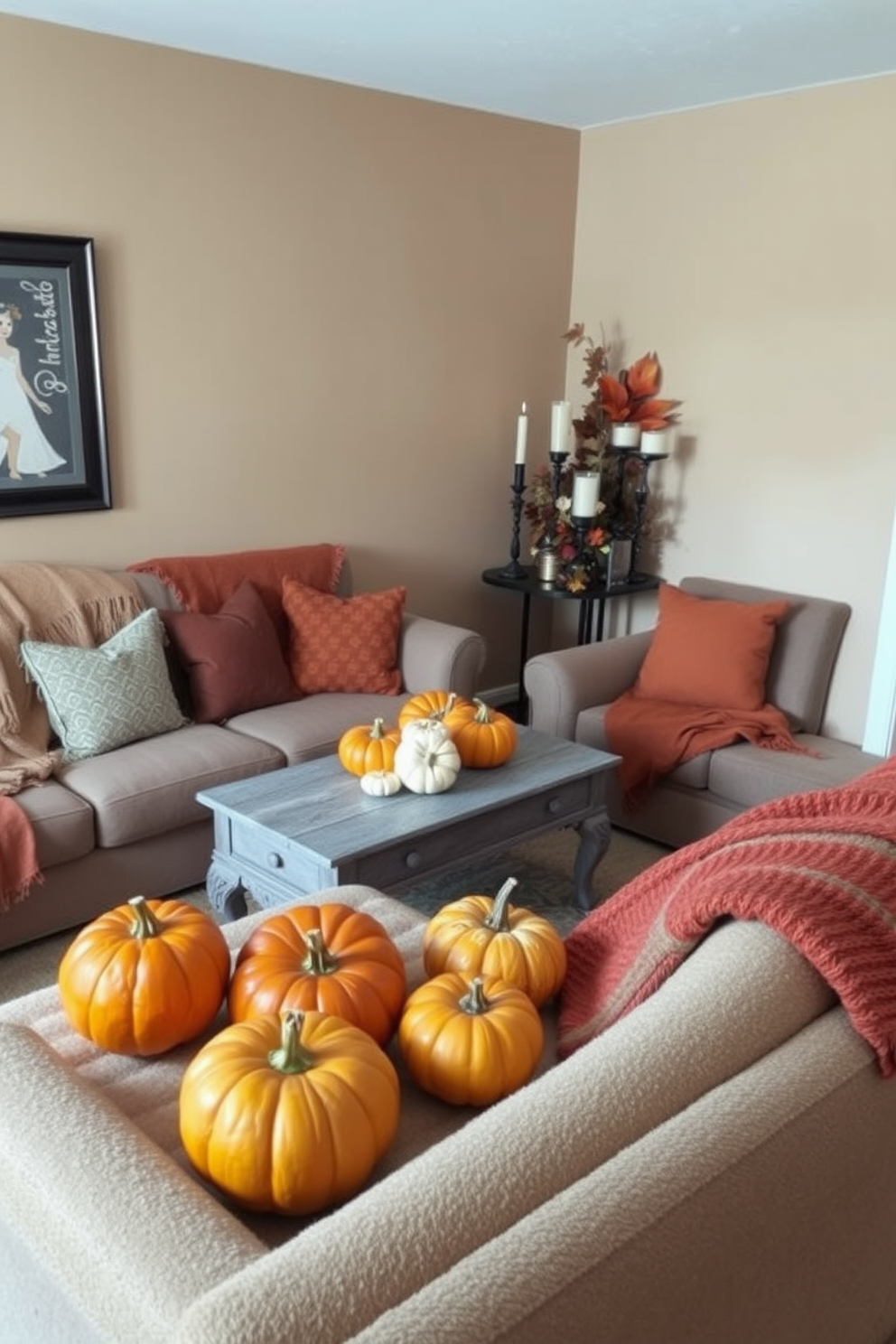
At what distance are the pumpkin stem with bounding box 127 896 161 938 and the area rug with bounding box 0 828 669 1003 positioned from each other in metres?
1.31

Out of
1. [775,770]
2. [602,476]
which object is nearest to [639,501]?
[602,476]

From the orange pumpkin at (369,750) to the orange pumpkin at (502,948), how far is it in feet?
3.31

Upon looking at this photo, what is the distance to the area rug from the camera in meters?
2.77

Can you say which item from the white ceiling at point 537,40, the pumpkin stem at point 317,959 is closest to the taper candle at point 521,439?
the white ceiling at point 537,40

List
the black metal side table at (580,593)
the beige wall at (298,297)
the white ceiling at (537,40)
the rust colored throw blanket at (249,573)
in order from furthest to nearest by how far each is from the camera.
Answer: the black metal side table at (580,593)
the rust colored throw blanket at (249,573)
the beige wall at (298,297)
the white ceiling at (537,40)

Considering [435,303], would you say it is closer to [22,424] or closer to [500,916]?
[22,424]

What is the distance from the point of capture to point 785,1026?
118cm

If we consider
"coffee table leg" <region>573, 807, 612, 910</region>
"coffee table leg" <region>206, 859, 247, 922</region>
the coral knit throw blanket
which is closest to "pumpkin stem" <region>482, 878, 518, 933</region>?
"coffee table leg" <region>206, 859, 247, 922</region>

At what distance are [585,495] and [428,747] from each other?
170 centimetres

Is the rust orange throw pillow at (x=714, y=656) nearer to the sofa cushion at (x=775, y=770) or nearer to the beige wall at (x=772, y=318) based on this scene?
the sofa cushion at (x=775, y=770)

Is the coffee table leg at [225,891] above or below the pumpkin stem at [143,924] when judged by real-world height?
below

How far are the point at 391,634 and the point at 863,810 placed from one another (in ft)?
7.50

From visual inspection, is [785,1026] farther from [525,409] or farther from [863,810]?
[525,409]

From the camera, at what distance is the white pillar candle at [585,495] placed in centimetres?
400
